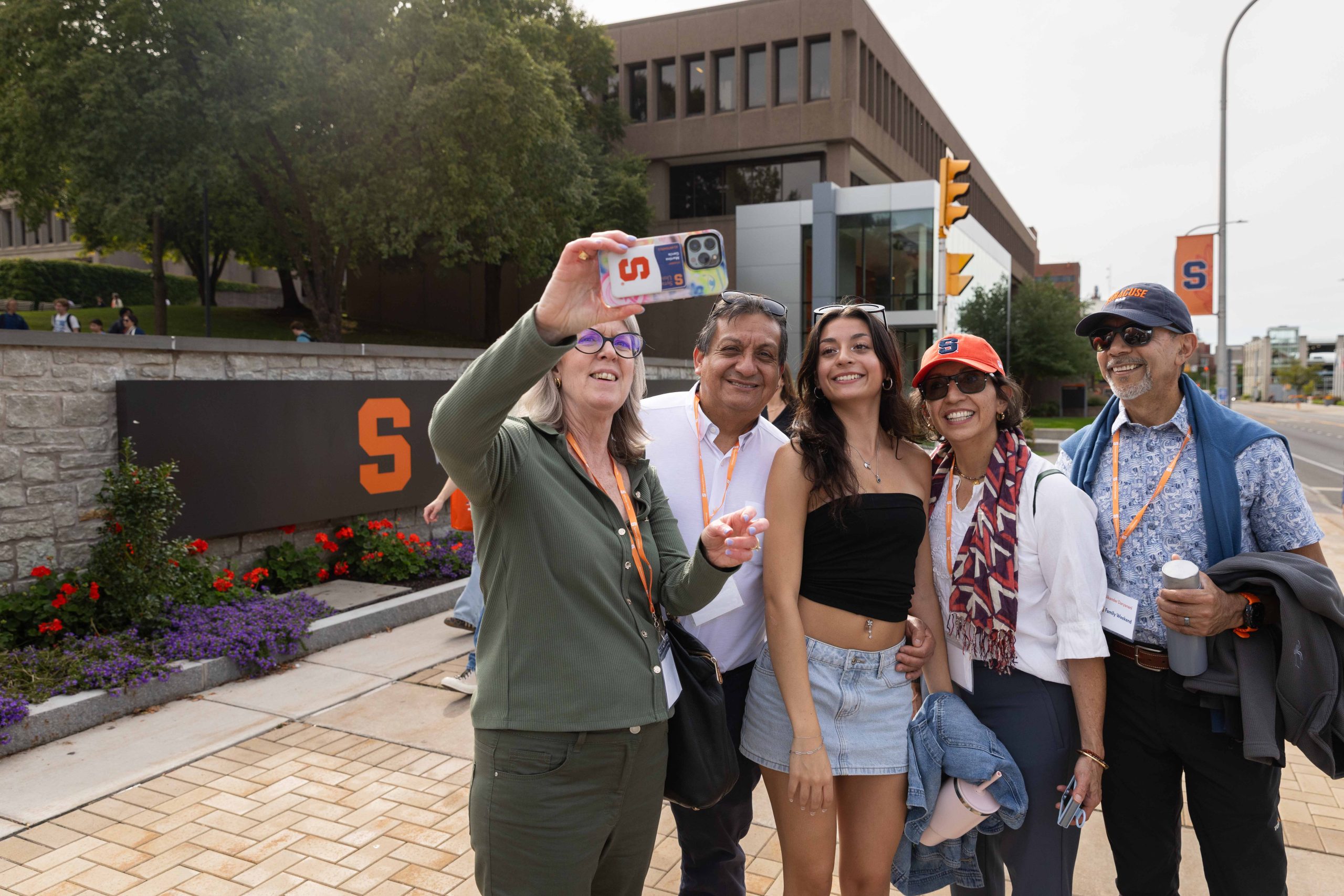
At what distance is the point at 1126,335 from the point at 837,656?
1.36 meters

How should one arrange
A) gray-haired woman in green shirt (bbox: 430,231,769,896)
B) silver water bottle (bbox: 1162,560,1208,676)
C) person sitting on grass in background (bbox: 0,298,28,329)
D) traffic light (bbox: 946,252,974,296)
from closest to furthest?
gray-haired woman in green shirt (bbox: 430,231,769,896) → silver water bottle (bbox: 1162,560,1208,676) → traffic light (bbox: 946,252,974,296) → person sitting on grass in background (bbox: 0,298,28,329)

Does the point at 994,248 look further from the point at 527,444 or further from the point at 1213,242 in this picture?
the point at 527,444

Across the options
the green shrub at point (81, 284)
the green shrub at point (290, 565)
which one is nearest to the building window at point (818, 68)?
the green shrub at point (81, 284)

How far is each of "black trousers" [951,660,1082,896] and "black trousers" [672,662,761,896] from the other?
753mm

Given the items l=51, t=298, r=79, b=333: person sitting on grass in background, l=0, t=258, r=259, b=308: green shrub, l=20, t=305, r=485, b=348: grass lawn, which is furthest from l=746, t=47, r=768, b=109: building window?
l=0, t=258, r=259, b=308: green shrub

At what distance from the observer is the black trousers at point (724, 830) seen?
2713mm

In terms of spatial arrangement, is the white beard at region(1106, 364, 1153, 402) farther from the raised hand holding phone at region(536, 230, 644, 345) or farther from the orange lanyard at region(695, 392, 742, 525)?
the raised hand holding phone at region(536, 230, 644, 345)

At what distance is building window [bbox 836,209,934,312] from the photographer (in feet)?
100

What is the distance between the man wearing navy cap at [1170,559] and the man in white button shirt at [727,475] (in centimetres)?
104

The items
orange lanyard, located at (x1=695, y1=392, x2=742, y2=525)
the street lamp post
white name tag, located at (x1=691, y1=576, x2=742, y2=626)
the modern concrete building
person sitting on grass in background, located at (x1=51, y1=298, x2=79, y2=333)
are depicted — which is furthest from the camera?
the modern concrete building

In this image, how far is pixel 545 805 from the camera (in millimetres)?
1871

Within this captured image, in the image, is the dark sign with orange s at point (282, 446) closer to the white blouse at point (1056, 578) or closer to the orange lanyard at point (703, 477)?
the orange lanyard at point (703, 477)

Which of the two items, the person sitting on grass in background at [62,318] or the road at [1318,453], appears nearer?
the road at [1318,453]

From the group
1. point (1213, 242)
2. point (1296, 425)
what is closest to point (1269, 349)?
point (1296, 425)
